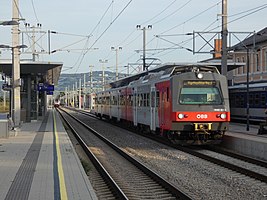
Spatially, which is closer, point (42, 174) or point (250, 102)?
point (42, 174)

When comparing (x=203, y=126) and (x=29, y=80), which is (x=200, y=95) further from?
(x=29, y=80)

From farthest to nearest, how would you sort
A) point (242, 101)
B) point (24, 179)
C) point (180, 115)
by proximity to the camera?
point (242, 101) < point (180, 115) < point (24, 179)

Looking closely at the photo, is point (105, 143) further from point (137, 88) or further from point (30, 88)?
point (30, 88)

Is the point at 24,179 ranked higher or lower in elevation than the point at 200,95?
lower

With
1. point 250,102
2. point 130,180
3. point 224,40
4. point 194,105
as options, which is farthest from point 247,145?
point 250,102

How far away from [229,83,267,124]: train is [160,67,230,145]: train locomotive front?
469 inches

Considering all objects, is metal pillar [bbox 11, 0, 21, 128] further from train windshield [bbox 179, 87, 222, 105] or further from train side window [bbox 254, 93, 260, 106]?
train side window [bbox 254, 93, 260, 106]

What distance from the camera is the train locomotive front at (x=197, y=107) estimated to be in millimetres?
17516

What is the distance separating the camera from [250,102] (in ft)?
106

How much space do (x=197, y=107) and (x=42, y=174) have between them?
7984 mm

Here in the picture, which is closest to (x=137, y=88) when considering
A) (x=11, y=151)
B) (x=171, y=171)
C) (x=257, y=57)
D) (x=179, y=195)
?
(x=11, y=151)

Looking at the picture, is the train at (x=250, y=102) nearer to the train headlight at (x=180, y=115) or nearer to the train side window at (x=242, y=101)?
the train side window at (x=242, y=101)

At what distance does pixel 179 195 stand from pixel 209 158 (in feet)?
19.5

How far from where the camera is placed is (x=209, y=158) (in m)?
15.3
